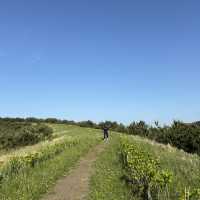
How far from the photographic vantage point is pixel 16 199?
11.1m

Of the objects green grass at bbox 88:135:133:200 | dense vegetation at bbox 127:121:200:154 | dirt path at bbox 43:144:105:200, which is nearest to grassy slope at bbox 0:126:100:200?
dirt path at bbox 43:144:105:200

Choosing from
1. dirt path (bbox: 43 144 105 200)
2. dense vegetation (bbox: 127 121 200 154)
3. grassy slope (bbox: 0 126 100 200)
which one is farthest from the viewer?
dense vegetation (bbox: 127 121 200 154)

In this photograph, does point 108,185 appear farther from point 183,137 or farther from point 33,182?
point 183,137

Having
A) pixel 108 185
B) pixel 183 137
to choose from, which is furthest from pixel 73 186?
pixel 183 137

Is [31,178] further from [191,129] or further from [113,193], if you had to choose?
[191,129]

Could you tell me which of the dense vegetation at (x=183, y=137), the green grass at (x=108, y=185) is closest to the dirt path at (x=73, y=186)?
the green grass at (x=108, y=185)

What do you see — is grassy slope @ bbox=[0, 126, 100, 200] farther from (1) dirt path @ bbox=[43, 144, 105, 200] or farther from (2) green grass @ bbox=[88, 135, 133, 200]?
(2) green grass @ bbox=[88, 135, 133, 200]

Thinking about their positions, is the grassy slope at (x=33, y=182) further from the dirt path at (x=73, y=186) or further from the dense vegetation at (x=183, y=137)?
the dense vegetation at (x=183, y=137)

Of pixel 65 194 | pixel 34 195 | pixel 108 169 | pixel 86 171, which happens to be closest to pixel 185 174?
pixel 108 169

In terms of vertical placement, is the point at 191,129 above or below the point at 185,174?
above

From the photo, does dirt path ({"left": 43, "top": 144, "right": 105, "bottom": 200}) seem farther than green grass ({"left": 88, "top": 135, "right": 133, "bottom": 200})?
Yes

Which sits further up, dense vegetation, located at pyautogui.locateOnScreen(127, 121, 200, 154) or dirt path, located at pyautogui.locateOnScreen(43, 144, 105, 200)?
dense vegetation, located at pyautogui.locateOnScreen(127, 121, 200, 154)

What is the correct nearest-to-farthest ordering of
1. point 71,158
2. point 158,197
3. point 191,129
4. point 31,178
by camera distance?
point 158,197 → point 31,178 → point 71,158 → point 191,129

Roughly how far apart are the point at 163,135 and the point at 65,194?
4346 centimetres
